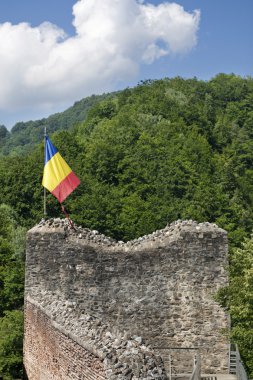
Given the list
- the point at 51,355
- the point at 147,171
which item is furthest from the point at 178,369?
the point at 147,171

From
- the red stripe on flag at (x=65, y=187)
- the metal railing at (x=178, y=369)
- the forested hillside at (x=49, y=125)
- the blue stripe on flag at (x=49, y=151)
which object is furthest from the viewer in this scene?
the forested hillside at (x=49, y=125)

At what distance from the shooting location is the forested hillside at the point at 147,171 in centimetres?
4975

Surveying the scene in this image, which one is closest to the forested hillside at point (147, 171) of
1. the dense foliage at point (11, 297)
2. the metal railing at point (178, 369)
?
the dense foliage at point (11, 297)

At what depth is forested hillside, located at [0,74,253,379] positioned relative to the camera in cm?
4975

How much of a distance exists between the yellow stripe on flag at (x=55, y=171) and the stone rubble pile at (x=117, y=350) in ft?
20.6

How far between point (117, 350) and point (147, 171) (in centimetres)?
5174

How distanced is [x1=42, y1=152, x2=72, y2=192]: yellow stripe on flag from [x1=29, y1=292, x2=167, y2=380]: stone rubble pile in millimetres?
6283

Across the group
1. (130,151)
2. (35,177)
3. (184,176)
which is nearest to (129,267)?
(35,177)

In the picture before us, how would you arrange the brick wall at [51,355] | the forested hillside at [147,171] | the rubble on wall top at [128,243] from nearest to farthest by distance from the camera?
1. the brick wall at [51,355]
2. the rubble on wall top at [128,243]
3. the forested hillside at [147,171]

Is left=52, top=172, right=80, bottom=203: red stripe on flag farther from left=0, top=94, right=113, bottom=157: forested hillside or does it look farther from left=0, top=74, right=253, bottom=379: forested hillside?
left=0, top=94, right=113, bottom=157: forested hillside

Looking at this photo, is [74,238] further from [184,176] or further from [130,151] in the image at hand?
[130,151]

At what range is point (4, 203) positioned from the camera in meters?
50.5

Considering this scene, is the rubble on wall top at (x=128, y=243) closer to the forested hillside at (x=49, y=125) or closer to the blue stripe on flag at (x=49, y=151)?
the blue stripe on flag at (x=49, y=151)

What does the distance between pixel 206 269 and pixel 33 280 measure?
4413 millimetres
